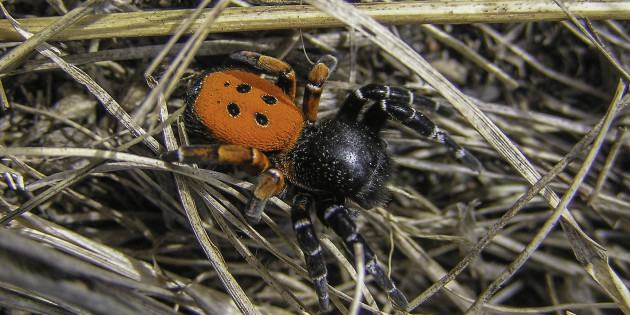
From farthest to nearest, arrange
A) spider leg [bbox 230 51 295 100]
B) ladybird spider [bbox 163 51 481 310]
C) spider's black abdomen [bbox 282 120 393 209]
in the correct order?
spider leg [bbox 230 51 295 100] → spider's black abdomen [bbox 282 120 393 209] → ladybird spider [bbox 163 51 481 310]

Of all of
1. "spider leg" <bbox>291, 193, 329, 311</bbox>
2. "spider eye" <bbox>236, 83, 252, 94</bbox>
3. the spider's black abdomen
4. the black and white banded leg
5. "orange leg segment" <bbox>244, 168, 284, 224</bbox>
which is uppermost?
the black and white banded leg

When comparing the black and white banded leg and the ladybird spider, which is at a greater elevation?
the black and white banded leg

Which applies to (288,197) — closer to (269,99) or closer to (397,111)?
(269,99)

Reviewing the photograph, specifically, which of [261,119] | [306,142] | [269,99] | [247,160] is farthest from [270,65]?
[247,160]

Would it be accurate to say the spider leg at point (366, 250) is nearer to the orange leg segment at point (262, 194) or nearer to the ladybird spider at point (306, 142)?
the ladybird spider at point (306, 142)

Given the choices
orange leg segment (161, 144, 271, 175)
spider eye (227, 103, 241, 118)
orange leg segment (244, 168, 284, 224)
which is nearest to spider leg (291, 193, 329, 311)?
orange leg segment (244, 168, 284, 224)

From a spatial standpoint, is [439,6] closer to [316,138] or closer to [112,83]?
[316,138]

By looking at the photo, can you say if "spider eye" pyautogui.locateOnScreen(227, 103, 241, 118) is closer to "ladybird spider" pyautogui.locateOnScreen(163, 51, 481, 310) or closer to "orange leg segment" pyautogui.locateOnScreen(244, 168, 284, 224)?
"ladybird spider" pyautogui.locateOnScreen(163, 51, 481, 310)
